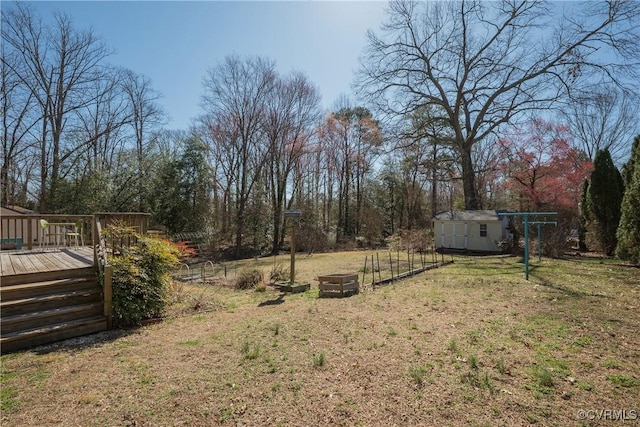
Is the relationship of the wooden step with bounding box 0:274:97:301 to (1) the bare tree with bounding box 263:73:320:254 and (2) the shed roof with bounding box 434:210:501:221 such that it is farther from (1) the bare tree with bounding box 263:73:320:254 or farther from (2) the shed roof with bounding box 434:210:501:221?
(2) the shed roof with bounding box 434:210:501:221

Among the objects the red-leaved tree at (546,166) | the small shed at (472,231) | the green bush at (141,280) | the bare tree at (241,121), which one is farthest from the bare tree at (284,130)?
the green bush at (141,280)

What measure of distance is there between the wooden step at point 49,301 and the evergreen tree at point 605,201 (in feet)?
56.3

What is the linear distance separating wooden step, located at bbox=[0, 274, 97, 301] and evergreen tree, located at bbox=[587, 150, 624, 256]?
17.3m

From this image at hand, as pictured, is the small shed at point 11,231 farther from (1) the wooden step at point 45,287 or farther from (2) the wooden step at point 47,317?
(2) the wooden step at point 47,317

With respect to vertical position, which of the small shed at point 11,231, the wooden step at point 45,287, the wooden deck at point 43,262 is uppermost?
the small shed at point 11,231

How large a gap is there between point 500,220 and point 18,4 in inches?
1171

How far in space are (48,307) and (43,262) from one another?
209 cm

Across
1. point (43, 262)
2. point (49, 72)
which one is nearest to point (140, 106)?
point (49, 72)

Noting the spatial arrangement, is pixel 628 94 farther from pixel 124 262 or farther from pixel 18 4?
pixel 18 4

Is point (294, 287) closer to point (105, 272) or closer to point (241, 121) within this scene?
point (105, 272)

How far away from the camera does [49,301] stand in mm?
5375

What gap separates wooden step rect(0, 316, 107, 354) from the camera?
458cm

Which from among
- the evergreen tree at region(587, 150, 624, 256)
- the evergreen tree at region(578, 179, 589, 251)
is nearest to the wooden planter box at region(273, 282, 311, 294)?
the evergreen tree at region(587, 150, 624, 256)

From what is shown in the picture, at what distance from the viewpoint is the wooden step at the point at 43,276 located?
5438mm
